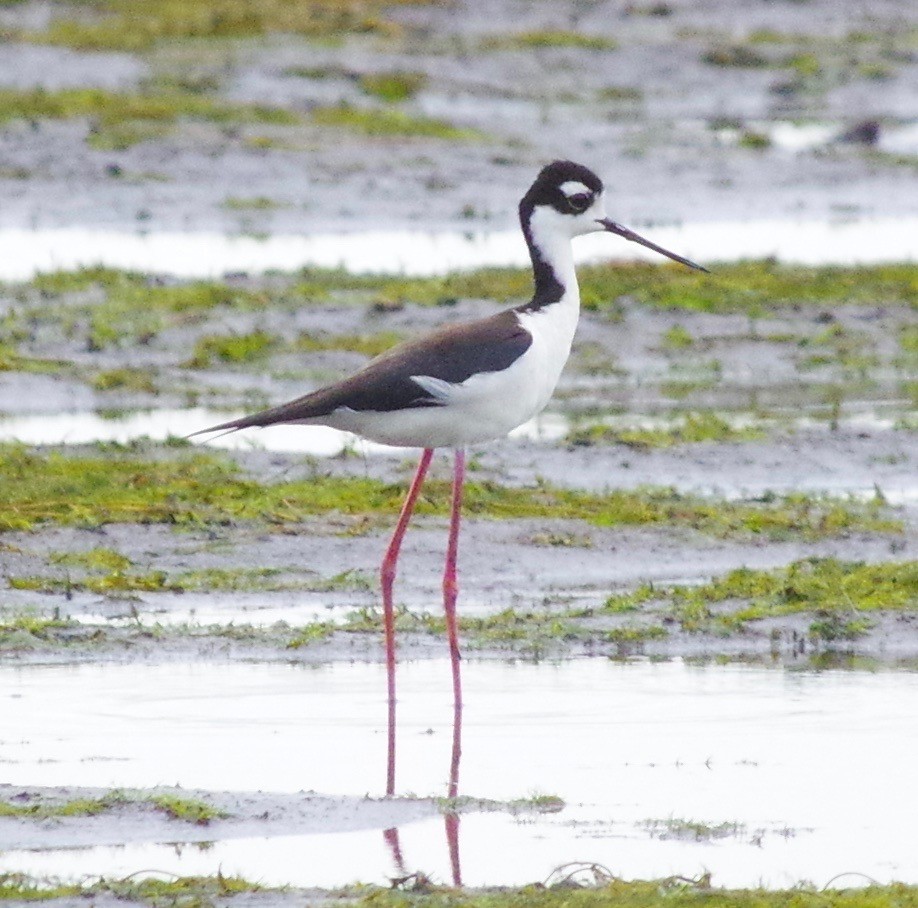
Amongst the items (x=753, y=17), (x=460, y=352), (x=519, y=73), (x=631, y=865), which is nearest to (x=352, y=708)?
(x=460, y=352)

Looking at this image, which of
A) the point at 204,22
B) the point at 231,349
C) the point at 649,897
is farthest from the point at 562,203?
the point at 204,22

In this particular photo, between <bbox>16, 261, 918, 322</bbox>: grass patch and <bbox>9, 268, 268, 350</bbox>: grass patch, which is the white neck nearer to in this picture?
<bbox>9, 268, 268, 350</bbox>: grass patch

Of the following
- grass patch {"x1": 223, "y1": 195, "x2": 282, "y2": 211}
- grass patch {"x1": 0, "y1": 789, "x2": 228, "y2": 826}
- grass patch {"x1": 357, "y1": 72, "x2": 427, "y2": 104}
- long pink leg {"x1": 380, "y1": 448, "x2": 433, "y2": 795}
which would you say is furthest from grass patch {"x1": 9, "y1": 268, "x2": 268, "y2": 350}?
grass patch {"x1": 357, "y1": 72, "x2": 427, "y2": 104}

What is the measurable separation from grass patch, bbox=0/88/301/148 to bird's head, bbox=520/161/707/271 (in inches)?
503

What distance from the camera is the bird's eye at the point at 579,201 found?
348 inches

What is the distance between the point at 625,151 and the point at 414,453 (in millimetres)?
11711

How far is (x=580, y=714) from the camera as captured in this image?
25.3ft

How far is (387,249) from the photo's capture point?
1802cm

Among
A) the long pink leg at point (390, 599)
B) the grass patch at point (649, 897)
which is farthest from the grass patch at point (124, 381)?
the grass patch at point (649, 897)

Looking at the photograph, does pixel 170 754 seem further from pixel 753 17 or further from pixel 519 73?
pixel 753 17

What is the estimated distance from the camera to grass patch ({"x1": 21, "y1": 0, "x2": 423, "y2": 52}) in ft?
89.9

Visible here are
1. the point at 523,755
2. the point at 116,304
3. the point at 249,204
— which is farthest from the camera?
the point at 249,204

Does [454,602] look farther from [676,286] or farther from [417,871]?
[676,286]

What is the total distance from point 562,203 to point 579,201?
6cm
